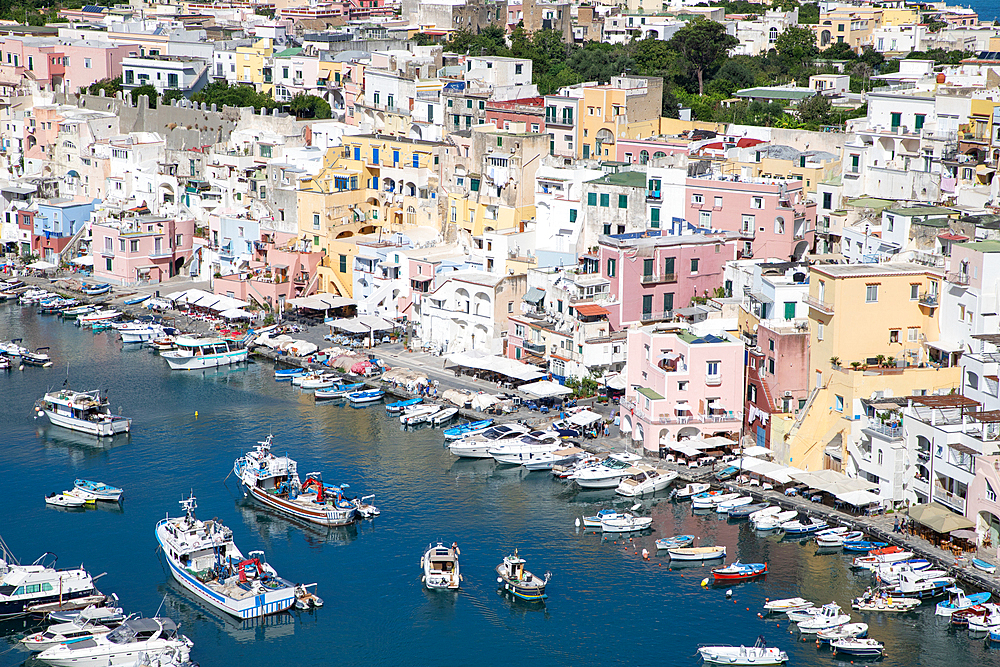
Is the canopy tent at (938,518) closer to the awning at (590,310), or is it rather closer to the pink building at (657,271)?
the awning at (590,310)

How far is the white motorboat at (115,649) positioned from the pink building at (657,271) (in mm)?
24513

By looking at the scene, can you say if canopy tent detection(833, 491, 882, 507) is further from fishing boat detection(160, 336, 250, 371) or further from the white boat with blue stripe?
fishing boat detection(160, 336, 250, 371)

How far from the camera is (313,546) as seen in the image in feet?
139

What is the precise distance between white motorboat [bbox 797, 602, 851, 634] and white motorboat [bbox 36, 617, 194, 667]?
16211mm

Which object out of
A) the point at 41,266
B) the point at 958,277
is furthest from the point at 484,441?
the point at 41,266

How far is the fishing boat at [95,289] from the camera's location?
230ft

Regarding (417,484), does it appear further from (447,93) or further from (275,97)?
(275,97)

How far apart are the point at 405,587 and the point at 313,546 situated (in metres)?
4.24

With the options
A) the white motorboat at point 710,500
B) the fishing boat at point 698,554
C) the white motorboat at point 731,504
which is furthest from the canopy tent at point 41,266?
the fishing boat at point 698,554

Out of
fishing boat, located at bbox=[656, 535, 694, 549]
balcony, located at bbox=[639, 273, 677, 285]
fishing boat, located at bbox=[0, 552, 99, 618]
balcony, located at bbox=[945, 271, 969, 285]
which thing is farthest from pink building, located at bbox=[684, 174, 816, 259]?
fishing boat, located at bbox=[0, 552, 99, 618]

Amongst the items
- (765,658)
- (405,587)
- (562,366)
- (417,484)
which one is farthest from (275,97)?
(765,658)

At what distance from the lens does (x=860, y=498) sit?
42.8 m

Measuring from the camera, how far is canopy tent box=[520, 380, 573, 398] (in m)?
52.5

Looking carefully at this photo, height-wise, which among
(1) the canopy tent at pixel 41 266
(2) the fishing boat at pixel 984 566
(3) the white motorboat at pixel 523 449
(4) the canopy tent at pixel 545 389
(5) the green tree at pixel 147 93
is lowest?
(2) the fishing boat at pixel 984 566
